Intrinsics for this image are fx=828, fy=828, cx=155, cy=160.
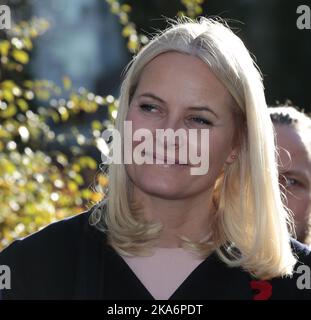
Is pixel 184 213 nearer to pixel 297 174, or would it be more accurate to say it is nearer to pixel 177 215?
pixel 177 215

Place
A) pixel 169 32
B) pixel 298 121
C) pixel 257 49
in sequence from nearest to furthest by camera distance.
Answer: pixel 169 32, pixel 298 121, pixel 257 49

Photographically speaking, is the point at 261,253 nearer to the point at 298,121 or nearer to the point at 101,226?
the point at 101,226

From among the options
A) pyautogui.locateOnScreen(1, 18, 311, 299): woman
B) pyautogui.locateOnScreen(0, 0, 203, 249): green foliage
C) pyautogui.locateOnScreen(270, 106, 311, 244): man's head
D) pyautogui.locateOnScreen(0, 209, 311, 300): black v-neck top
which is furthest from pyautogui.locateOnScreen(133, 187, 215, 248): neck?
pyautogui.locateOnScreen(0, 0, 203, 249): green foliage

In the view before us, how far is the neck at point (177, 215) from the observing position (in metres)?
2.84

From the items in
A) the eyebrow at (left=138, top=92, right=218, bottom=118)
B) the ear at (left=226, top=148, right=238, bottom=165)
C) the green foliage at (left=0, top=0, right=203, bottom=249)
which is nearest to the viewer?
the eyebrow at (left=138, top=92, right=218, bottom=118)

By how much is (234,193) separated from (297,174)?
58cm

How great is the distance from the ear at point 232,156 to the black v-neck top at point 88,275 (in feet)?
1.23

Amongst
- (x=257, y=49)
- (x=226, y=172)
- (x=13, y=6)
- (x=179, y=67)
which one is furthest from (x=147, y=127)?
(x=257, y=49)

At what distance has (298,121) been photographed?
3689 millimetres

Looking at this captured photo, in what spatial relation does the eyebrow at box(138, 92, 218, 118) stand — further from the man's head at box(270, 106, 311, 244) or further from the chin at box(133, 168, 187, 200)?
the man's head at box(270, 106, 311, 244)

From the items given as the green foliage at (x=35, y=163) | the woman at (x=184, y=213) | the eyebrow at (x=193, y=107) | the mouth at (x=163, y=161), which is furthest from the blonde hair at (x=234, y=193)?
the green foliage at (x=35, y=163)

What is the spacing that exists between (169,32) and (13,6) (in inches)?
158

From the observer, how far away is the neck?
112 inches

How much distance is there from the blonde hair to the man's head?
529mm
